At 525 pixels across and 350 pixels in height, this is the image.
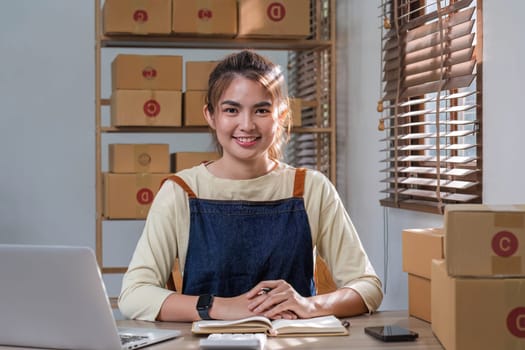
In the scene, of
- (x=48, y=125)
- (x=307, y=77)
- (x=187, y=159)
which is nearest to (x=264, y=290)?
(x=187, y=159)

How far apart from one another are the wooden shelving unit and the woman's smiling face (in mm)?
1864

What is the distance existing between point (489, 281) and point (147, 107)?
253cm

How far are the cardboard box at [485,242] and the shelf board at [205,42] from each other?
257cm

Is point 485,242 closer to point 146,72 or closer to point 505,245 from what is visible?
point 505,245

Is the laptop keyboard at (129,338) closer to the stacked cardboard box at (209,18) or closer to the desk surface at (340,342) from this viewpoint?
the desk surface at (340,342)

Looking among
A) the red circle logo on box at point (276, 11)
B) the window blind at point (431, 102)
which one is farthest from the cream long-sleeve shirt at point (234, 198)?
the red circle logo on box at point (276, 11)

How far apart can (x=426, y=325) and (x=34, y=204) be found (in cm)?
368

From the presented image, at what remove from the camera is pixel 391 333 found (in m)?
1.50

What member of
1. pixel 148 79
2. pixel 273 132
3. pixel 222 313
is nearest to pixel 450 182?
pixel 273 132

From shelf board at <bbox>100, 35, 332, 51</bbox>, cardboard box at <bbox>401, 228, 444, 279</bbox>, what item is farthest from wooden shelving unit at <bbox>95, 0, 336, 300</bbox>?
cardboard box at <bbox>401, 228, 444, 279</bbox>

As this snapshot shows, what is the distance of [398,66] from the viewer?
3096mm

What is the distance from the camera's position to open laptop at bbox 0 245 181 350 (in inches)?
52.9

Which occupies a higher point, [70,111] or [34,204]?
[70,111]

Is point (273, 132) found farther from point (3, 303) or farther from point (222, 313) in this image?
point (3, 303)
